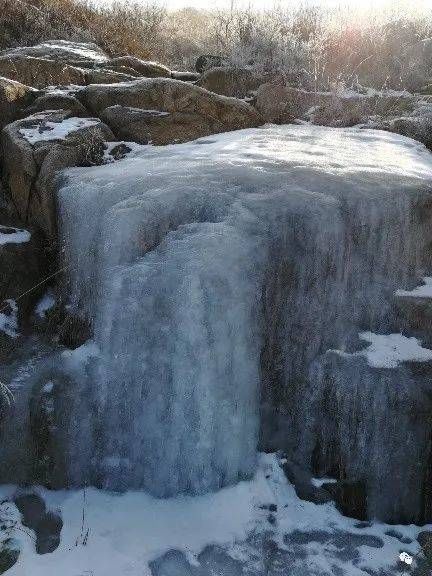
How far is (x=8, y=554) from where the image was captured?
322 cm

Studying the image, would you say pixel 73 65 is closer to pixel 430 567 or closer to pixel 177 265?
pixel 177 265

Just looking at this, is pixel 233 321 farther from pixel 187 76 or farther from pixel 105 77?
pixel 187 76

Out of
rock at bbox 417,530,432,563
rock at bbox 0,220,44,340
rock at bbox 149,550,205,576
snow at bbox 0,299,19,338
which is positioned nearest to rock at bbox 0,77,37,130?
rock at bbox 0,220,44,340

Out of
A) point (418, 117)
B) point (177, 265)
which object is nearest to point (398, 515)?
point (177, 265)

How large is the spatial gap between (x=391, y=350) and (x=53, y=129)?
3.78 m

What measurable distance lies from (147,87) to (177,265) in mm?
3419

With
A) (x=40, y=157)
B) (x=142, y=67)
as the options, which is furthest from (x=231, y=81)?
(x=40, y=157)

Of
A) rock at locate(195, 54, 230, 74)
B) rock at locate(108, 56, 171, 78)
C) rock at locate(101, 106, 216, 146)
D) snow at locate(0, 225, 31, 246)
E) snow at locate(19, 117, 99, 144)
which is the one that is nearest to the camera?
snow at locate(0, 225, 31, 246)

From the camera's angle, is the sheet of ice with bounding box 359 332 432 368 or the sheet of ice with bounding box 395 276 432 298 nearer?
the sheet of ice with bounding box 359 332 432 368

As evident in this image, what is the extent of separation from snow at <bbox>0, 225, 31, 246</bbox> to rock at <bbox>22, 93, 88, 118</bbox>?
1.57 metres

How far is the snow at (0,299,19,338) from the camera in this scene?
4.48m

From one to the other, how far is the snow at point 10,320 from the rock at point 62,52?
3.92 m

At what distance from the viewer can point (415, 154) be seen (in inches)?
226

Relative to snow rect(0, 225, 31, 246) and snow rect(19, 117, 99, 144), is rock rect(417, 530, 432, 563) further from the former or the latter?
snow rect(19, 117, 99, 144)
